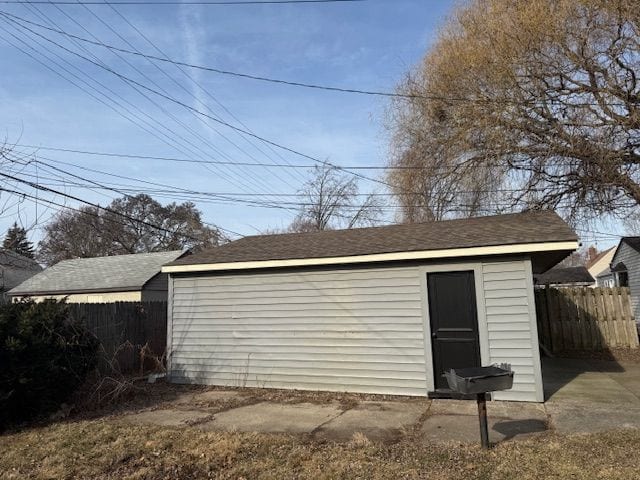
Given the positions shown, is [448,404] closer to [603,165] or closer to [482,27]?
[603,165]

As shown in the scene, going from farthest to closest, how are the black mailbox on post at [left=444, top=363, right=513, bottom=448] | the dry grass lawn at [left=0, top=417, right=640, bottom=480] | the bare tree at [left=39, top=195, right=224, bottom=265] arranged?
the bare tree at [left=39, top=195, right=224, bottom=265], the black mailbox on post at [left=444, top=363, right=513, bottom=448], the dry grass lawn at [left=0, top=417, right=640, bottom=480]

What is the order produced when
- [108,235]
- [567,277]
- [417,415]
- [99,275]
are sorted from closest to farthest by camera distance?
[417,415]
[99,275]
[567,277]
[108,235]

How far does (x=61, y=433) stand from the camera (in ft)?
22.3

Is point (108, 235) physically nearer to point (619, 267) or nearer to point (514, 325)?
point (619, 267)

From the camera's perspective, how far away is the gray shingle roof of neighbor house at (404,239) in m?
8.46

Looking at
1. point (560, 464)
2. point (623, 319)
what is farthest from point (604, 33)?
point (560, 464)

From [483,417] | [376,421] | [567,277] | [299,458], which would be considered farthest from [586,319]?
[567,277]

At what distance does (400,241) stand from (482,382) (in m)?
4.64

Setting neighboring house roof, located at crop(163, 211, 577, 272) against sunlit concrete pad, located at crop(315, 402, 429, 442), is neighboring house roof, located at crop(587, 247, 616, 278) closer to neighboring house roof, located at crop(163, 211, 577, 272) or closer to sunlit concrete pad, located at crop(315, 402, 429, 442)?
neighboring house roof, located at crop(163, 211, 577, 272)

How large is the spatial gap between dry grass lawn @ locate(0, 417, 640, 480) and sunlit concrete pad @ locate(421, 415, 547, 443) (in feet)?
0.96

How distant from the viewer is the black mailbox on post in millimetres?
5113

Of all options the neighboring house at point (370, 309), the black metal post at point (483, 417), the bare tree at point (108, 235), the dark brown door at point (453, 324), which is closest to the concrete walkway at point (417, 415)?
the black metal post at point (483, 417)

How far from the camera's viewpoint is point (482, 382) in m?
5.13

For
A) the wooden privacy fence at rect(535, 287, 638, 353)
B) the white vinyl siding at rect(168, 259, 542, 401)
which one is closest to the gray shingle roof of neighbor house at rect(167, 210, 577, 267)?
the white vinyl siding at rect(168, 259, 542, 401)
